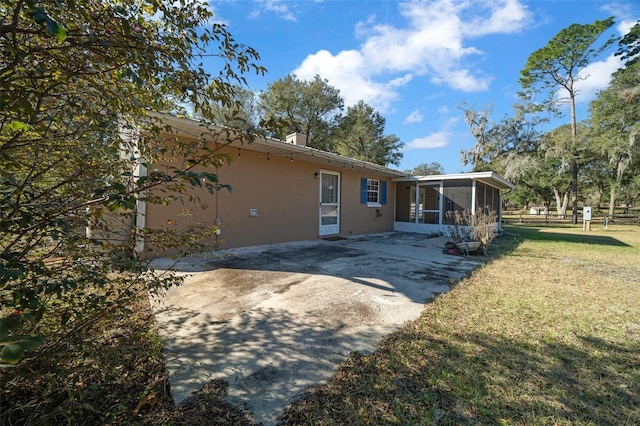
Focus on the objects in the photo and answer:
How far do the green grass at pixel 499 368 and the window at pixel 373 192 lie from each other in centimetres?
690

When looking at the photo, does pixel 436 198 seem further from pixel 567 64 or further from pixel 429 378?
pixel 567 64

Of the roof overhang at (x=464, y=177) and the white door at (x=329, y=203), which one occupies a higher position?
the roof overhang at (x=464, y=177)

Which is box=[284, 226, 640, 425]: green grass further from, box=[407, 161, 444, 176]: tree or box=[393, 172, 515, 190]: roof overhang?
box=[407, 161, 444, 176]: tree

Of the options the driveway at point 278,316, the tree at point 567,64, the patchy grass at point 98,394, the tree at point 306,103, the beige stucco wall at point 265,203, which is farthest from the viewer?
the tree at point 306,103

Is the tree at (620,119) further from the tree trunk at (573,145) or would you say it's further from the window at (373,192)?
the window at (373,192)

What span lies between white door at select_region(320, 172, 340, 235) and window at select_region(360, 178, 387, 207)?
1.41 m

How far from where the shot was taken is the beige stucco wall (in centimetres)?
612

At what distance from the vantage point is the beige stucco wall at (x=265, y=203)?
6.12 meters

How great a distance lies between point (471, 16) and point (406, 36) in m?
1.59

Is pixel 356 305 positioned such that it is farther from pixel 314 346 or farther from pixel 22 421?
pixel 22 421

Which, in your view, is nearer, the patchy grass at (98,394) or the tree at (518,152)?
the patchy grass at (98,394)

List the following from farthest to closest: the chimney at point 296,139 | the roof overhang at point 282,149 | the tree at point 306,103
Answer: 1. the tree at point 306,103
2. the chimney at point 296,139
3. the roof overhang at point 282,149

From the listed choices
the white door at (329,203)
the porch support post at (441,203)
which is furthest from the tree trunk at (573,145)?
the white door at (329,203)

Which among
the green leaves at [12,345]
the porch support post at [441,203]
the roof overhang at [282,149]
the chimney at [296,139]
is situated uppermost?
the chimney at [296,139]
